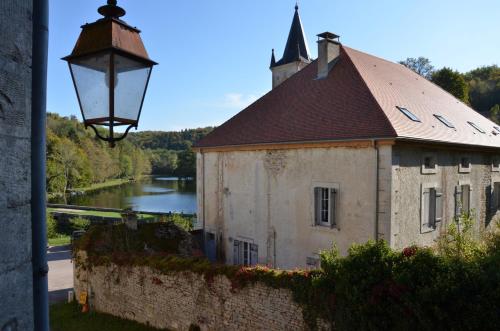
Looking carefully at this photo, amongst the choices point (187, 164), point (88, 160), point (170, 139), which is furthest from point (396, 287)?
point (170, 139)

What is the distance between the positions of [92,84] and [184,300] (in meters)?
8.39

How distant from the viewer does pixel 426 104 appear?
604 inches

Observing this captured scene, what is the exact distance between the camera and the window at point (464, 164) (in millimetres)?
14241

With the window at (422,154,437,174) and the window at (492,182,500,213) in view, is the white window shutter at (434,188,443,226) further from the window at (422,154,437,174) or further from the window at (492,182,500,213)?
the window at (492,182,500,213)

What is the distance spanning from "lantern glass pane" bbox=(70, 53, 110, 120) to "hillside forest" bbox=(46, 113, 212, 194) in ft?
105

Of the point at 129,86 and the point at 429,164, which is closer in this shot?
the point at 129,86

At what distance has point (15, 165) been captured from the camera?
5.47ft

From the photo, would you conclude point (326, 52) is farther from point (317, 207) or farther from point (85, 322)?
point (85, 322)

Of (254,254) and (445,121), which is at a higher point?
(445,121)

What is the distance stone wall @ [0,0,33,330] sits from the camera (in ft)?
5.29

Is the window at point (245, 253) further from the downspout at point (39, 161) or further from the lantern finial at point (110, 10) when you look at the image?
the downspout at point (39, 161)

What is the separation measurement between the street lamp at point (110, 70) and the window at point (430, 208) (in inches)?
455

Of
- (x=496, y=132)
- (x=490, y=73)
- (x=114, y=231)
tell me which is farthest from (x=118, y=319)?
(x=490, y=73)

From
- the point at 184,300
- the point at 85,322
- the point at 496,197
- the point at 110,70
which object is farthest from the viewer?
the point at 496,197
